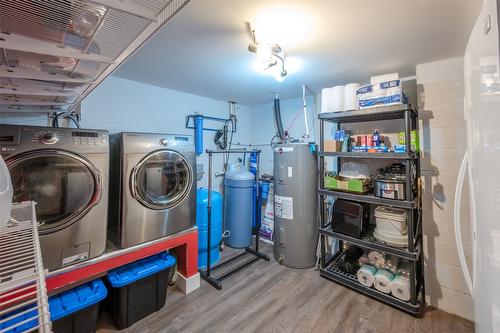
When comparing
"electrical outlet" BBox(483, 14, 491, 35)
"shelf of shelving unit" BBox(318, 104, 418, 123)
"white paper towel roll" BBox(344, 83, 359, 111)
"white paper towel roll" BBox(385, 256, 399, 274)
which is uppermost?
"white paper towel roll" BBox(344, 83, 359, 111)

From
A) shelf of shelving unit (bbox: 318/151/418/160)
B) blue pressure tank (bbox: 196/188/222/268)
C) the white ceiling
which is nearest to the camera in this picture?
the white ceiling

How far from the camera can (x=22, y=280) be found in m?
0.41

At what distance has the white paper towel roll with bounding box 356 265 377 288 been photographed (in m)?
2.01

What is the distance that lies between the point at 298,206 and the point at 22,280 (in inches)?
90.7

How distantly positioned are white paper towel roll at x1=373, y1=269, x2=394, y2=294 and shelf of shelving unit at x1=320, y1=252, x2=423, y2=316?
4 cm

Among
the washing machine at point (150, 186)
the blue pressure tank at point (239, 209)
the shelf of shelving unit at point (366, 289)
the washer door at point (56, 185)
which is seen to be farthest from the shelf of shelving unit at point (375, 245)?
the washer door at point (56, 185)

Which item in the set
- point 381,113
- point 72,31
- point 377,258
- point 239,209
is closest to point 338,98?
point 381,113

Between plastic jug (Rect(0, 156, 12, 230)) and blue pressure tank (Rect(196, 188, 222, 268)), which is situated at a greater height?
plastic jug (Rect(0, 156, 12, 230))

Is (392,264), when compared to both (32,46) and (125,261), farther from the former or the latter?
(32,46)

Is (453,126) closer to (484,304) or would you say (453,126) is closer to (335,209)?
(335,209)

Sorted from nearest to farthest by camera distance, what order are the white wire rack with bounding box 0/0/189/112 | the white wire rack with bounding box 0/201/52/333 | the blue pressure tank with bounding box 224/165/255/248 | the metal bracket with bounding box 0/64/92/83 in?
the white wire rack with bounding box 0/201/52/333 < the white wire rack with bounding box 0/0/189/112 < the metal bracket with bounding box 0/64/92/83 < the blue pressure tank with bounding box 224/165/255/248

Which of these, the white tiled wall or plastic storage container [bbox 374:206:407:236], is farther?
plastic storage container [bbox 374:206:407:236]

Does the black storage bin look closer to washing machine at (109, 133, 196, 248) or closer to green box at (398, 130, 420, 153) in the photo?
green box at (398, 130, 420, 153)

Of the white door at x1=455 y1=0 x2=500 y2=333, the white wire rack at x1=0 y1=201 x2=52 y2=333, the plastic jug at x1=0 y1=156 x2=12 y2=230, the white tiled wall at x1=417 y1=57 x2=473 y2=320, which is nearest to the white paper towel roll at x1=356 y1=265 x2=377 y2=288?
the white tiled wall at x1=417 y1=57 x2=473 y2=320
